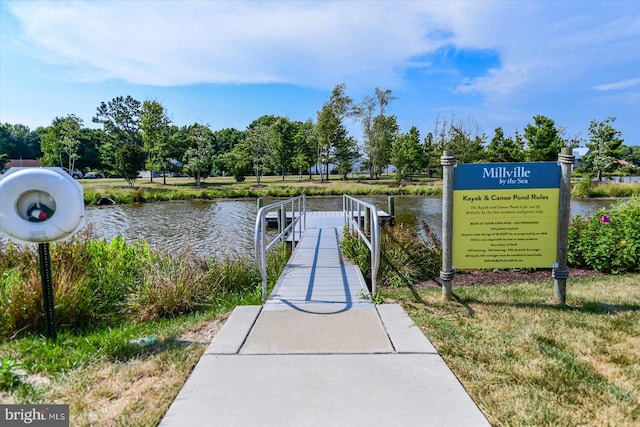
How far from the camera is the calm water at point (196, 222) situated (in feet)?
38.8

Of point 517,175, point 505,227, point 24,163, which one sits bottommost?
point 505,227

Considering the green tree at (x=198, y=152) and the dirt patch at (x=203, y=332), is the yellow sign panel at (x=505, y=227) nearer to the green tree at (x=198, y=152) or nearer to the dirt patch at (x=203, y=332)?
the dirt patch at (x=203, y=332)

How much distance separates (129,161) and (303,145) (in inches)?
686

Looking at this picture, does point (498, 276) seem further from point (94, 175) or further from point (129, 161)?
point (94, 175)

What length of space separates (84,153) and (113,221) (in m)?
40.1

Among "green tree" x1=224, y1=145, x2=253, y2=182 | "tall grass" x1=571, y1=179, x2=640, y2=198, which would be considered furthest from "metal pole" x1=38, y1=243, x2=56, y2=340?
"green tree" x1=224, y1=145, x2=253, y2=182

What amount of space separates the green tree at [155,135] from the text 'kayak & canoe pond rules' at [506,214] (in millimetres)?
34645

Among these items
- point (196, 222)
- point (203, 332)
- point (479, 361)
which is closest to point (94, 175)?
point (196, 222)

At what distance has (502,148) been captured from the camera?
3600cm

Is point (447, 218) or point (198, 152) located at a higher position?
point (198, 152)

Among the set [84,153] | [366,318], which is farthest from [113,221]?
[84,153]

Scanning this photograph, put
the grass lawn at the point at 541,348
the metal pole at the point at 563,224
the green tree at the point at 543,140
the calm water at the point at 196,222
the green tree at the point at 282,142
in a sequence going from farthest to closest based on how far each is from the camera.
→ 1. the green tree at the point at 282,142
2. the green tree at the point at 543,140
3. the calm water at the point at 196,222
4. the metal pole at the point at 563,224
5. the grass lawn at the point at 541,348

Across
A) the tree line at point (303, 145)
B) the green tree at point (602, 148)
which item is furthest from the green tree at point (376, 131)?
the green tree at point (602, 148)

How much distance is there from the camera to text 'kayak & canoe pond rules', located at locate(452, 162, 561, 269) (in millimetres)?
4324
